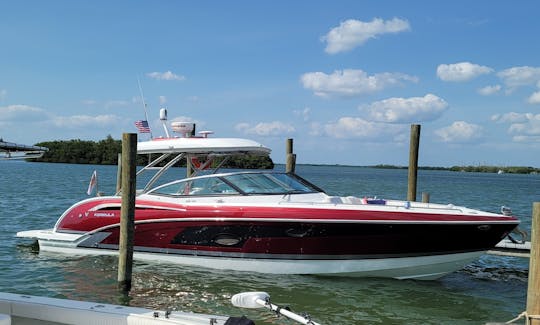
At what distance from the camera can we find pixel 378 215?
8.20 m

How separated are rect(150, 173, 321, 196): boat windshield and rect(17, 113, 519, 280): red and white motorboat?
2cm

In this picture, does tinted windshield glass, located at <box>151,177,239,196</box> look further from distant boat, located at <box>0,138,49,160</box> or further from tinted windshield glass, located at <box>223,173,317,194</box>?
distant boat, located at <box>0,138,49,160</box>

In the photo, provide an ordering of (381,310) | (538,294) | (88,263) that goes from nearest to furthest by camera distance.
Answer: (538,294)
(381,310)
(88,263)

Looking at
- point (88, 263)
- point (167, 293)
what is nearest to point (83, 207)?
point (88, 263)

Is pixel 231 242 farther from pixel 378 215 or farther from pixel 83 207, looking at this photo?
pixel 83 207

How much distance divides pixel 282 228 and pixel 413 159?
5037 millimetres

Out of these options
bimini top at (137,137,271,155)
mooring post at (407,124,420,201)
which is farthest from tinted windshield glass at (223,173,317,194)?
mooring post at (407,124,420,201)

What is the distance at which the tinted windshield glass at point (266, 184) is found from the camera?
9352mm

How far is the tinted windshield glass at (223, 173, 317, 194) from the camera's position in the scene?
9352 mm

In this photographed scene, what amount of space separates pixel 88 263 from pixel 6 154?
192 inches

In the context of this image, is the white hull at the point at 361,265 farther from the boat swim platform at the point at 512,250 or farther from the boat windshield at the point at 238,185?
the boat swim platform at the point at 512,250

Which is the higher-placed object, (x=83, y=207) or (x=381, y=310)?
(x=83, y=207)

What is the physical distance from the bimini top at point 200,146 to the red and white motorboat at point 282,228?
22 millimetres

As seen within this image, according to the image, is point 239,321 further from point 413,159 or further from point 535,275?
point 413,159
